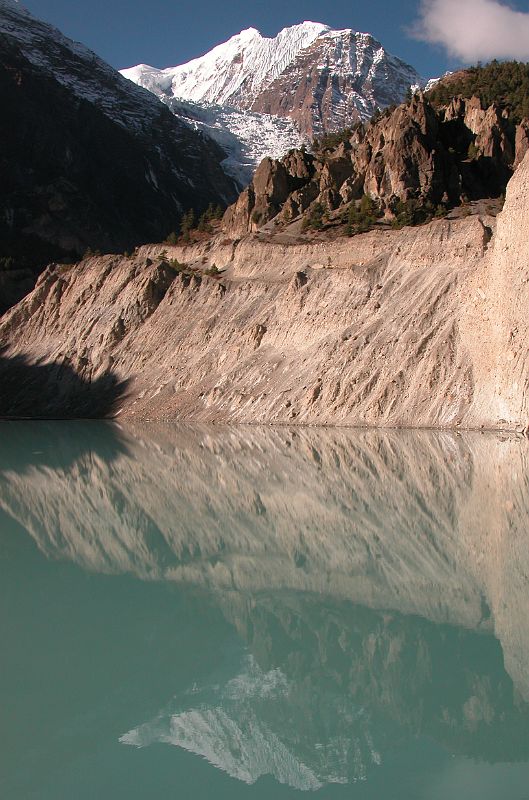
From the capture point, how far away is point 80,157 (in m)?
134

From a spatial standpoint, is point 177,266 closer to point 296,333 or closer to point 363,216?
point 363,216

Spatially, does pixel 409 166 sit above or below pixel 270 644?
above

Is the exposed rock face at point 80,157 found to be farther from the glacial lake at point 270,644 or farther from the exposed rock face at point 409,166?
the glacial lake at point 270,644

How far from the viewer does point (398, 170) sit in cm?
6384

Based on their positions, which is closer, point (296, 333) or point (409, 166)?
point (296, 333)

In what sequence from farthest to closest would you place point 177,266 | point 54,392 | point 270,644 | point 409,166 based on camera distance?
point 177,266
point 54,392
point 409,166
point 270,644

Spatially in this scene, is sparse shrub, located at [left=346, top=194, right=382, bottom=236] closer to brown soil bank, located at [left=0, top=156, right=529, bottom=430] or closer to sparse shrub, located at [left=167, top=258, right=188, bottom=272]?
brown soil bank, located at [left=0, top=156, right=529, bottom=430]

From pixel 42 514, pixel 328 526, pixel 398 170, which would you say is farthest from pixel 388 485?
pixel 398 170

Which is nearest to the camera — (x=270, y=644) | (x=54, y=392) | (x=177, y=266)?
(x=270, y=644)

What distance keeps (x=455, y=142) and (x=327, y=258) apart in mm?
18076

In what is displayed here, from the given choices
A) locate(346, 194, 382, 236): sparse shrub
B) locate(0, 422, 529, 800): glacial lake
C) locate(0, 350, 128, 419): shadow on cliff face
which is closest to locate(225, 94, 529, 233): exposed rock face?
locate(346, 194, 382, 236): sparse shrub

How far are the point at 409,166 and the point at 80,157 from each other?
276 feet

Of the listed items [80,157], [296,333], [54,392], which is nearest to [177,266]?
[54,392]

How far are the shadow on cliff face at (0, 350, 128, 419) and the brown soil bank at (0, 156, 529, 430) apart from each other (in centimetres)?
14
